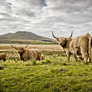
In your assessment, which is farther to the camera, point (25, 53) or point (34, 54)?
point (34, 54)

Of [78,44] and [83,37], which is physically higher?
[83,37]

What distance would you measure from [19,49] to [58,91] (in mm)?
7632

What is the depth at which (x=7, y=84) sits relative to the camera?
3.86 metres

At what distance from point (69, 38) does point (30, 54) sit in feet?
15.4

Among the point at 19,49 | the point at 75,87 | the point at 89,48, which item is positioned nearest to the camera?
the point at 75,87

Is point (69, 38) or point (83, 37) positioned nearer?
point (83, 37)

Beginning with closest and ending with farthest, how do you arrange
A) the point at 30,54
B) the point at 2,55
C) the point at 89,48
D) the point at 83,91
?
the point at 83,91, the point at 89,48, the point at 30,54, the point at 2,55

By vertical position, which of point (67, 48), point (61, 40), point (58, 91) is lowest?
point (58, 91)

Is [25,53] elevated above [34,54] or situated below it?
above

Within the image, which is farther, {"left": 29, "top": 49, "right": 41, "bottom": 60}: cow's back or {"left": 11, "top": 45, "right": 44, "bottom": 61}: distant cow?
{"left": 29, "top": 49, "right": 41, "bottom": 60}: cow's back

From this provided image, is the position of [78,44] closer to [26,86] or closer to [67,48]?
[67,48]

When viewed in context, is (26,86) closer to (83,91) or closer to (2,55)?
(83,91)

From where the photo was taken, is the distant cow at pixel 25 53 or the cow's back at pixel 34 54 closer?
the distant cow at pixel 25 53

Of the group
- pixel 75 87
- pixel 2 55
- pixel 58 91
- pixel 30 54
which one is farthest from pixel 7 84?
pixel 2 55
